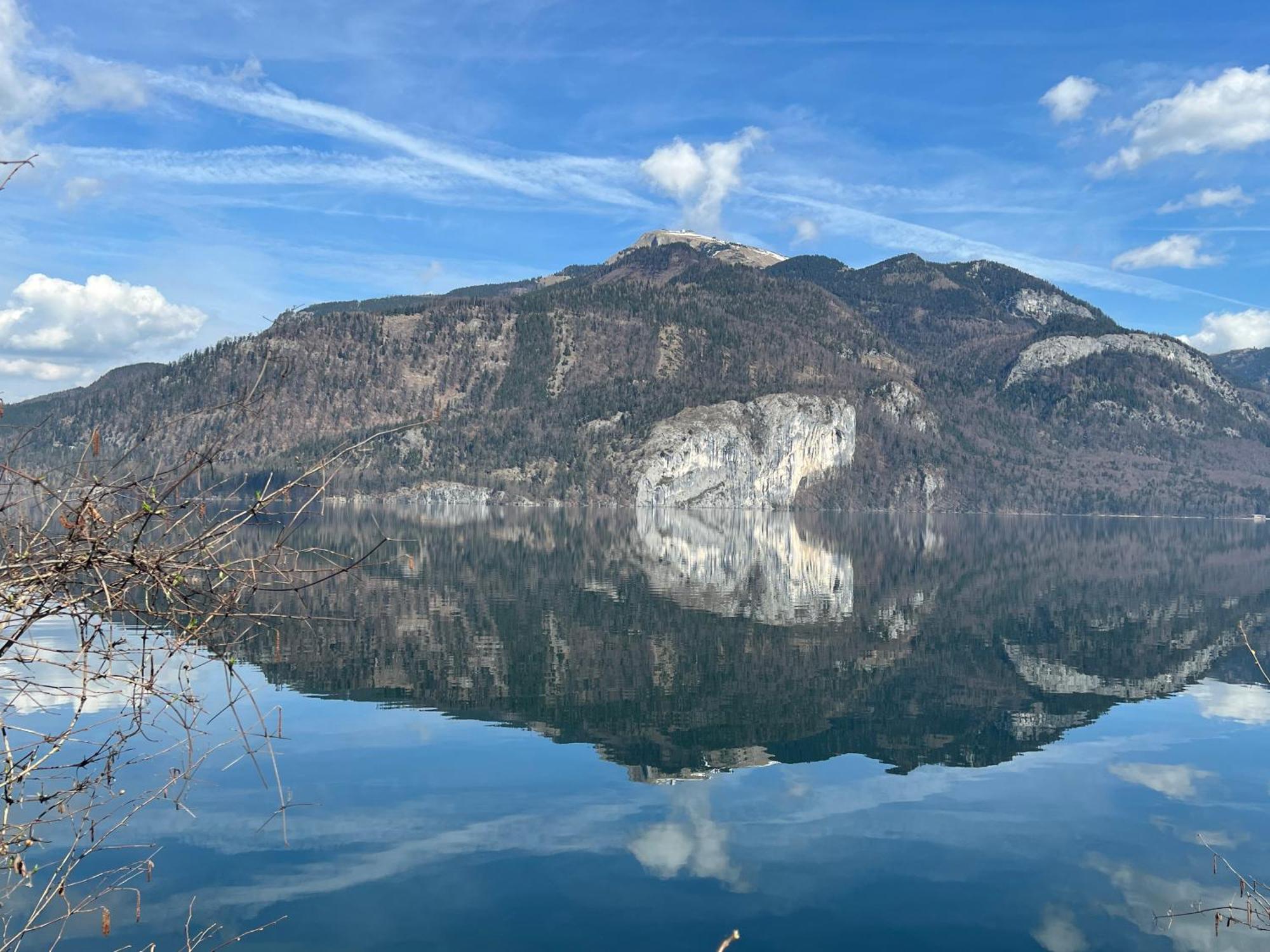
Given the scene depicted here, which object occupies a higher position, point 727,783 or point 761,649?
point 761,649

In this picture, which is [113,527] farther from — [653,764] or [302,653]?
[302,653]

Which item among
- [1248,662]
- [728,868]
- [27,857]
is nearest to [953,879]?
[728,868]

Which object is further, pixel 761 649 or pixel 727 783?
pixel 761 649

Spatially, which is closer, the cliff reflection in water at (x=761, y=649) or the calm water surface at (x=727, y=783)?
the calm water surface at (x=727, y=783)

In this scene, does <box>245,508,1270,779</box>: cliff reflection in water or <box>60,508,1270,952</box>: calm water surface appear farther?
<box>245,508,1270,779</box>: cliff reflection in water
